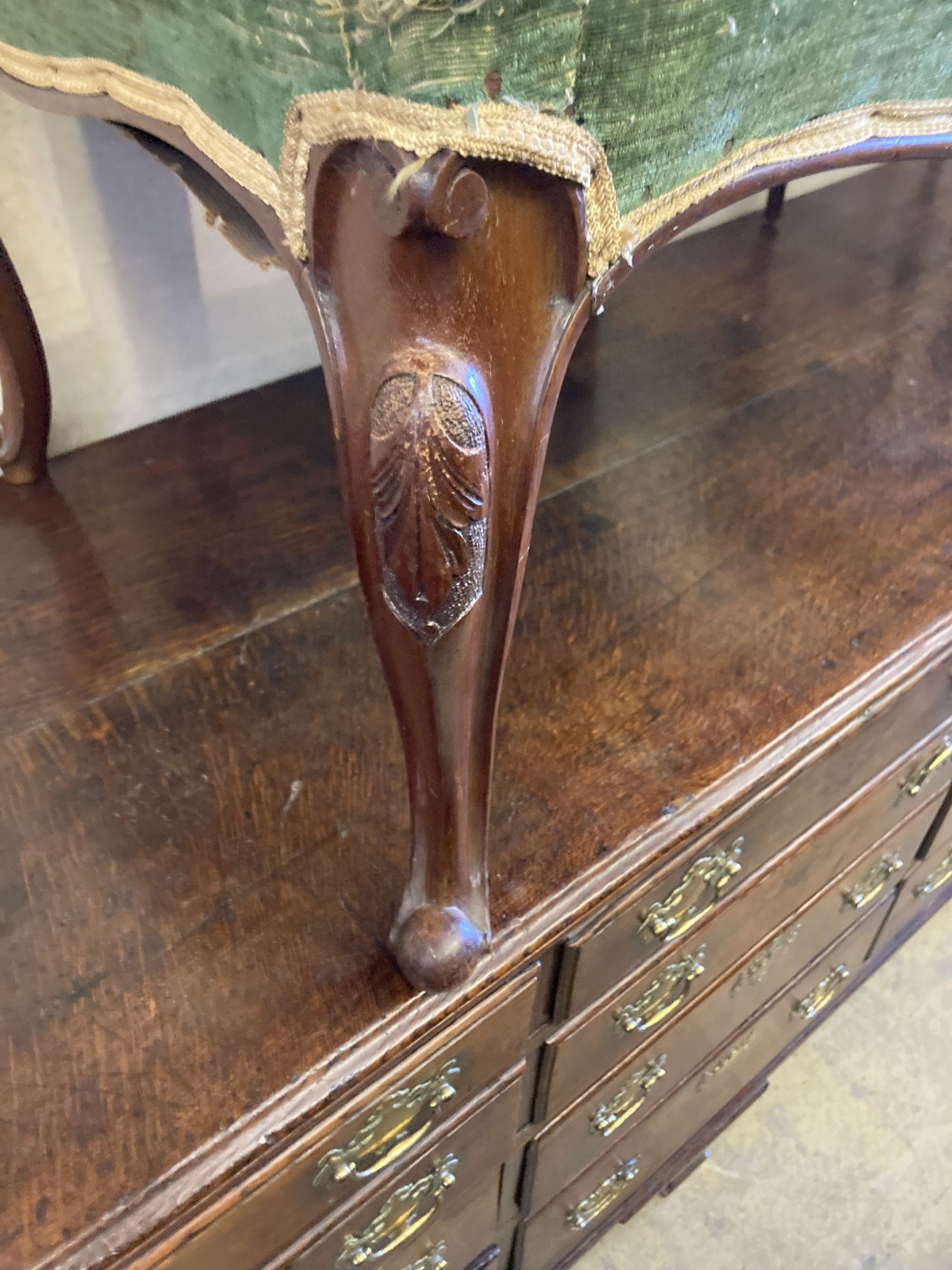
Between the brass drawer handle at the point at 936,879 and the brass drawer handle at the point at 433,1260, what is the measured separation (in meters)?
0.65

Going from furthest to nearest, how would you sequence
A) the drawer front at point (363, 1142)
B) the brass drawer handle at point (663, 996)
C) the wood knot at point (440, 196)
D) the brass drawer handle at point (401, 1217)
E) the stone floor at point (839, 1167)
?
the stone floor at point (839, 1167) → the brass drawer handle at point (663, 996) → the brass drawer handle at point (401, 1217) → the drawer front at point (363, 1142) → the wood knot at point (440, 196)

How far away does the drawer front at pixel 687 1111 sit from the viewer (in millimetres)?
791

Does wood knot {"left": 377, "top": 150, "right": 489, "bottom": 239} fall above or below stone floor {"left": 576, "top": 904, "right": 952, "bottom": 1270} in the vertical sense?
above

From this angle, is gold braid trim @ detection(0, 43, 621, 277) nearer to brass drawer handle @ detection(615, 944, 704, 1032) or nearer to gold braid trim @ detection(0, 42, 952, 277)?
gold braid trim @ detection(0, 42, 952, 277)

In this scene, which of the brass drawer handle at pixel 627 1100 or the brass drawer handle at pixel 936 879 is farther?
the brass drawer handle at pixel 936 879

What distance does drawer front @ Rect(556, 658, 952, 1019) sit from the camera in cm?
55

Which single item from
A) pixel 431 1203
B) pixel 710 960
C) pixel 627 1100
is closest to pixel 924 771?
pixel 710 960

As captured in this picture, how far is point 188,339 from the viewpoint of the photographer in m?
0.82

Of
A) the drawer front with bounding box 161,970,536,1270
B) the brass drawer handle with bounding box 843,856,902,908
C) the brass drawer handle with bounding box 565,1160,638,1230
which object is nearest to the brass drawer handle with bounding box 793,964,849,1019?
the brass drawer handle with bounding box 843,856,902,908

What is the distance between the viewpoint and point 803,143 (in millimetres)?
410

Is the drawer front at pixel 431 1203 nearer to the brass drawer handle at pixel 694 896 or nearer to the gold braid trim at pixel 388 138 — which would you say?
the brass drawer handle at pixel 694 896

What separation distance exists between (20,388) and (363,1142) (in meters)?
0.56

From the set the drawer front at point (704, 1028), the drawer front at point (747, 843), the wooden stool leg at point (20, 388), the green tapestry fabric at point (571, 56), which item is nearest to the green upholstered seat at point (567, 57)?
the green tapestry fabric at point (571, 56)

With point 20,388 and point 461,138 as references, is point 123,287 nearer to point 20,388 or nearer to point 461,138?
point 20,388
